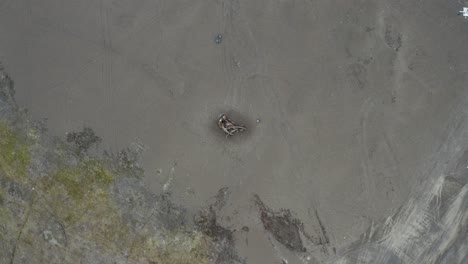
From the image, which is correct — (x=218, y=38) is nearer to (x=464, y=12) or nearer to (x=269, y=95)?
(x=269, y=95)

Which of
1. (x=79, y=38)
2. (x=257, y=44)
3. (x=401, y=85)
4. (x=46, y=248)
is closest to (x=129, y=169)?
(x=46, y=248)

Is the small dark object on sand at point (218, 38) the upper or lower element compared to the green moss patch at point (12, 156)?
upper

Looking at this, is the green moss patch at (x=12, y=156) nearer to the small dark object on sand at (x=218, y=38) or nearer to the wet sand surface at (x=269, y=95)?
the wet sand surface at (x=269, y=95)

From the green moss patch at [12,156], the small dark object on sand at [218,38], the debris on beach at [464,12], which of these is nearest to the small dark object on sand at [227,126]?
the small dark object on sand at [218,38]

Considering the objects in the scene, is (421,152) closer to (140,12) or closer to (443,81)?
(443,81)

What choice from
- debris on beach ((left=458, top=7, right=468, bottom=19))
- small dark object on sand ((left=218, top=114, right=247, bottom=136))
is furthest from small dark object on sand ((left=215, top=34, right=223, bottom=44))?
debris on beach ((left=458, top=7, right=468, bottom=19))

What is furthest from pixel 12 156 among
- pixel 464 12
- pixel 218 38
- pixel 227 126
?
pixel 464 12
